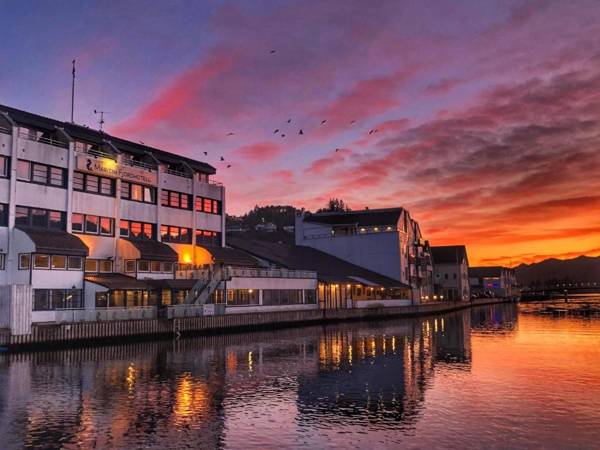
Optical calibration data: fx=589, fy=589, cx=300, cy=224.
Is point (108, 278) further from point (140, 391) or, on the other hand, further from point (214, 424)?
point (214, 424)

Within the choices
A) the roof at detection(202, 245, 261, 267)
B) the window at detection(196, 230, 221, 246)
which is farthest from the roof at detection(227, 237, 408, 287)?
the window at detection(196, 230, 221, 246)

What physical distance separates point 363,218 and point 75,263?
7789 centimetres

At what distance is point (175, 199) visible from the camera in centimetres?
7731

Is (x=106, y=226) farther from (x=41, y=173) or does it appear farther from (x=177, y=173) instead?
(x=177, y=173)

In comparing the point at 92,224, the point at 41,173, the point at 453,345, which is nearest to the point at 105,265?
the point at 92,224

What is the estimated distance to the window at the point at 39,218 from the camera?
57719mm

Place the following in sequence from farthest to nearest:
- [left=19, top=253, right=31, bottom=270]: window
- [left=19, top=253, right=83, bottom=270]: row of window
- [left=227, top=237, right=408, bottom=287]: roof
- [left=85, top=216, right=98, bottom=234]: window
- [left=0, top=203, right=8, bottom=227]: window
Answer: [left=227, top=237, right=408, bottom=287]: roof
[left=85, top=216, right=98, bottom=234]: window
[left=0, top=203, right=8, bottom=227]: window
[left=19, top=253, right=83, bottom=270]: row of window
[left=19, top=253, right=31, bottom=270]: window

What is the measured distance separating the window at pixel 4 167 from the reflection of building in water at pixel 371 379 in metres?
34.5

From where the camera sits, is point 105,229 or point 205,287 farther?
point 205,287

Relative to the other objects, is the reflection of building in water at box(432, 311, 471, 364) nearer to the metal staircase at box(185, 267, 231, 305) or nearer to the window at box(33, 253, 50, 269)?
the metal staircase at box(185, 267, 231, 305)

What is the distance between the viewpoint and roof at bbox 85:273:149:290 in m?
59.8

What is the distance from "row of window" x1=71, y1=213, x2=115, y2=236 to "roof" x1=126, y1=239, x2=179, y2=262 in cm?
277

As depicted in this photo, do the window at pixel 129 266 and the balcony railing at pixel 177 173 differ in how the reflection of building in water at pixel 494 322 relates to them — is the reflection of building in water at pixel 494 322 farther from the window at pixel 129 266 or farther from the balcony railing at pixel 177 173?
the window at pixel 129 266

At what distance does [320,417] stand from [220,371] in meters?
14.6
